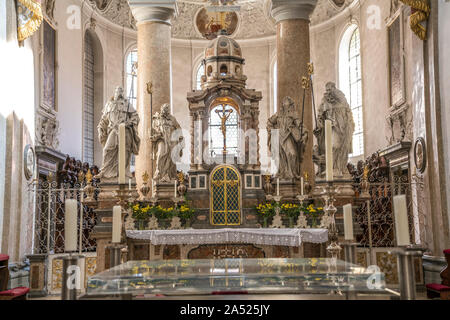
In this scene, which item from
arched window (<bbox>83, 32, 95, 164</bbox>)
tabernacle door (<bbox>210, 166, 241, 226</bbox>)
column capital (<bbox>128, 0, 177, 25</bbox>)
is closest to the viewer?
tabernacle door (<bbox>210, 166, 241, 226</bbox>)

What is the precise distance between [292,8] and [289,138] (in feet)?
16.8

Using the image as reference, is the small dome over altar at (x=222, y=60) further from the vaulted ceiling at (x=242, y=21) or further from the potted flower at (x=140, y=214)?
the vaulted ceiling at (x=242, y=21)

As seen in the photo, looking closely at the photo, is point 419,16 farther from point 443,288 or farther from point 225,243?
point 225,243

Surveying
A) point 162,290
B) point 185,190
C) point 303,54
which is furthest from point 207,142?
point 162,290

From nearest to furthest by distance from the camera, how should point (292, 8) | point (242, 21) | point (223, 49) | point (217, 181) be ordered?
point (217, 181) < point (223, 49) < point (292, 8) < point (242, 21)

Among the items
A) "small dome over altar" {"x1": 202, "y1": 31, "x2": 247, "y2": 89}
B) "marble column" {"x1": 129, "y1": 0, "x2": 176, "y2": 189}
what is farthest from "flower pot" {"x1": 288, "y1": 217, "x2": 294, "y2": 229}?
"marble column" {"x1": 129, "y1": 0, "x2": 176, "y2": 189}

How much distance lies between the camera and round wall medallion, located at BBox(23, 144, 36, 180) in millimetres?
10992

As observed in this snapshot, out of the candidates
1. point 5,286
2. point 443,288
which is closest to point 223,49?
point 443,288

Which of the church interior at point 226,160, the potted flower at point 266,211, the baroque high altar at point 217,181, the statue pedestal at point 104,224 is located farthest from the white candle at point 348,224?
the potted flower at point 266,211

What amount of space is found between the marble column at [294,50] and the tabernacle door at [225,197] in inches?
151

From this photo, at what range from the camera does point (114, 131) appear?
1157cm

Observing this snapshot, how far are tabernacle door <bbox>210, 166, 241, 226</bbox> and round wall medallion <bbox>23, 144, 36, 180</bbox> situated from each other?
13.7 feet

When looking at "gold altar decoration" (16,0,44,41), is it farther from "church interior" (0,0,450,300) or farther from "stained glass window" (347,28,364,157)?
"stained glass window" (347,28,364,157)

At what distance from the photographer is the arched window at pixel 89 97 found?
20141mm
